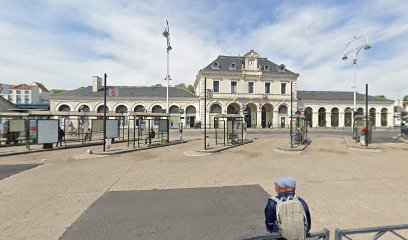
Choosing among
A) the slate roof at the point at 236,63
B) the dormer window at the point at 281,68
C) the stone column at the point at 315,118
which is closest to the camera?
the slate roof at the point at 236,63

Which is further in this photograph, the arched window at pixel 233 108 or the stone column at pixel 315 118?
the stone column at pixel 315 118

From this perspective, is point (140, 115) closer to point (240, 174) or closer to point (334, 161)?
point (240, 174)

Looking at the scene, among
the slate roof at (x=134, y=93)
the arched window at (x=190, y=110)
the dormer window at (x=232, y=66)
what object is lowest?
the arched window at (x=190, y=110)

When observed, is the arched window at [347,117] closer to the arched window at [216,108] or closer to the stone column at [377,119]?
the stone column at [377,119]

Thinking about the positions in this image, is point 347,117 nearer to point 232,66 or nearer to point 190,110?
point 232,66

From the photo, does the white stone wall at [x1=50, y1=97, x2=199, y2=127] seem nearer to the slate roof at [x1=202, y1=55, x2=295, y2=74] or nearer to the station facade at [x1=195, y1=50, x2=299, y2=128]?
the station facade at [x1=195, y1=50, x2=299, y2=128]

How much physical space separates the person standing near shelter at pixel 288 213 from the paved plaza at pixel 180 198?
3.51 feet

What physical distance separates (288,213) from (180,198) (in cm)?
382

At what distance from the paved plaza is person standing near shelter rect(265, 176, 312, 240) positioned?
107 cm

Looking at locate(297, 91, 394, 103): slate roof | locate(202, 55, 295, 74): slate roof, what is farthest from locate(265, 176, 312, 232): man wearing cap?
locate(297, 91, 394, 103): slate roof

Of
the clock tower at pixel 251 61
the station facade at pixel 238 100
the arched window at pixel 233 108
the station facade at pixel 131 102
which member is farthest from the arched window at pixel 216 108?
the clock tower at pixel 251 61

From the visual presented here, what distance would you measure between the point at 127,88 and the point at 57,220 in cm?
4121

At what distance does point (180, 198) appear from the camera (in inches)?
218

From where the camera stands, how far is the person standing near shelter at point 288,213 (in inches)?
86.3
